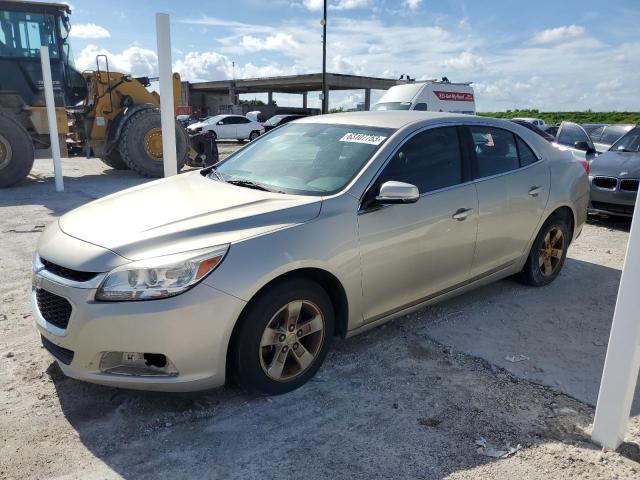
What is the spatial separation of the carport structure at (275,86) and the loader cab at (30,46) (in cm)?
1842

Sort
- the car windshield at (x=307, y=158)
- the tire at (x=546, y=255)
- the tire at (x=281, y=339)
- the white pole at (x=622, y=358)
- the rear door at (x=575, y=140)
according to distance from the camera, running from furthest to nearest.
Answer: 1. the rear door at (x=575, y=140)
2. the tire at (x=546, y=255)
3. the car windshield at (x=307, y=158)
4. the tire at (x=281, y=339)
5. the white pole at (x=622, y=358)

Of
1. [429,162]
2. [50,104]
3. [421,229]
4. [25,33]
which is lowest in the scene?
[421,229]

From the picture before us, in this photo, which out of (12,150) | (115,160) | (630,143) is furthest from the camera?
(115,160)

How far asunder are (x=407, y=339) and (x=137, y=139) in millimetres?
9622

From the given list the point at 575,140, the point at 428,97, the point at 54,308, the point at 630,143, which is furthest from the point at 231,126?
the point at 54,308

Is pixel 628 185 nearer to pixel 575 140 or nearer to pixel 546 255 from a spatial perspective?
pixel 575 140

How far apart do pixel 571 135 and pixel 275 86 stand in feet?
119

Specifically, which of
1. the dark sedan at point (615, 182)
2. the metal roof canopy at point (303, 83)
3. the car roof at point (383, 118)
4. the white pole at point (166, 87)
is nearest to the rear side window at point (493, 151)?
the car roof at point (383, 118)

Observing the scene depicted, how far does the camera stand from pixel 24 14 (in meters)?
10.8

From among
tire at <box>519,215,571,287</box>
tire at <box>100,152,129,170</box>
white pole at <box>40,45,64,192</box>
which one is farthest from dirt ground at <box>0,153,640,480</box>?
tire at <box>100,152,129,170</box>

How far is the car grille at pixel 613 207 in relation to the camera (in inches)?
309

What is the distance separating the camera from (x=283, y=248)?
287 cm

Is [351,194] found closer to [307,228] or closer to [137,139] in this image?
[307,228]

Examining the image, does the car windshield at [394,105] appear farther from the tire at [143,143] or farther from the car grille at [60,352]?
the car grille at [60,352]
